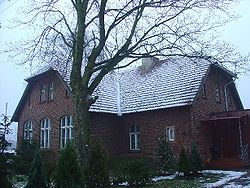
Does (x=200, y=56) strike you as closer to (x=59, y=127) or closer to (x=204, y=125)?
(x=204, y=125)

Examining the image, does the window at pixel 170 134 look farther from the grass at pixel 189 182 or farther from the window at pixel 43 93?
the window at pixel 43 93

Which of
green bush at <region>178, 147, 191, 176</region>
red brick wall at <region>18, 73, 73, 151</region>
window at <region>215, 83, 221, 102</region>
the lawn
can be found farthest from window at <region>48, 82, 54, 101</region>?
green bush at <region>178, 147, 191, 176</region>

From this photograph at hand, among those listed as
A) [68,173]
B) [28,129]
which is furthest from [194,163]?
[28,129]

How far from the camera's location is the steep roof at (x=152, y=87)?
2289 centimetres

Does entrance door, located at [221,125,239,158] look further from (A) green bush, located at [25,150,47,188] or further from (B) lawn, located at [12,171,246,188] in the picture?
(A) green bush, located at [25,150,47,188]

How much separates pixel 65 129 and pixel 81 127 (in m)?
11.9

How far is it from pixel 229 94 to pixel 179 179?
12.8 meters

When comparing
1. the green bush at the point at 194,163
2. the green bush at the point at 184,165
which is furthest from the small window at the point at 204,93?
the green bush at the point at 184,165

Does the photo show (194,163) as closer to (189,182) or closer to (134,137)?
(189,182)

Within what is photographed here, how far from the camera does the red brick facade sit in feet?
73.3

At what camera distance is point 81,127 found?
14414mm

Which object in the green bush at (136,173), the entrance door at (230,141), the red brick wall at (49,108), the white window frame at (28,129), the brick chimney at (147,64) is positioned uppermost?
the brick chimney at (147,64)

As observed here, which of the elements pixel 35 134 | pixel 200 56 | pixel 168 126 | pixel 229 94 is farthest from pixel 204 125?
pixel 35 134

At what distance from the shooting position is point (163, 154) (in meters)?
20.9
